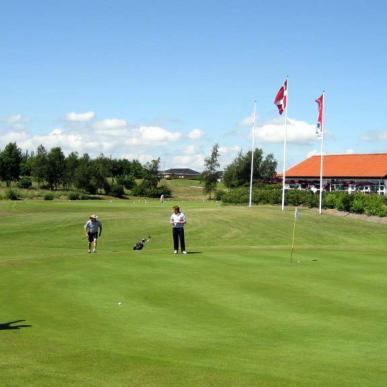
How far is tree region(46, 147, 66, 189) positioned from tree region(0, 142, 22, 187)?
18.7 feet

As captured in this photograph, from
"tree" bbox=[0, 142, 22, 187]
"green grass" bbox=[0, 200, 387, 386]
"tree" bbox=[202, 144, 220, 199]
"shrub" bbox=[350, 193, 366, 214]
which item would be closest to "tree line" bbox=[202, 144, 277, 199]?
"tree" bbox=[202, 144, 220, 199]

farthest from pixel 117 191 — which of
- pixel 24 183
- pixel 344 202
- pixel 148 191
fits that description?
pixel 344 202

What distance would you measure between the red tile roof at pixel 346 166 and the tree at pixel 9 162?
157 feet

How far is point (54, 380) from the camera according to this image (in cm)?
917

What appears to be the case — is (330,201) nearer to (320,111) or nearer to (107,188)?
(320,111)

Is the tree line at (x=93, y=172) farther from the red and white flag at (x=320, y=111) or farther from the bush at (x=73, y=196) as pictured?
the red and white flag at (x=320, y=111)

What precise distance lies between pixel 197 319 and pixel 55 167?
315ft

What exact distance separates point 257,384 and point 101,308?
6961 mm

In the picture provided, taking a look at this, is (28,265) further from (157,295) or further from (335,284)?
(335,284)

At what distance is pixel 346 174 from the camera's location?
263 ft

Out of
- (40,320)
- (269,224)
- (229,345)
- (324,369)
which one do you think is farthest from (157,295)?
(269,224)

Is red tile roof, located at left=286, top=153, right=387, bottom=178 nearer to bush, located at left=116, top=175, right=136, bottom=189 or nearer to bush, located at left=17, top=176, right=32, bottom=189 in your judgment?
bush, located at left=116, top=175, right=136, bottom=189

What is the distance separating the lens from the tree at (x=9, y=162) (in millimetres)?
104938

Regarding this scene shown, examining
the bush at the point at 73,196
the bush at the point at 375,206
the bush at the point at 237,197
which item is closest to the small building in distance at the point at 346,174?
the bush at the point at 237,197
